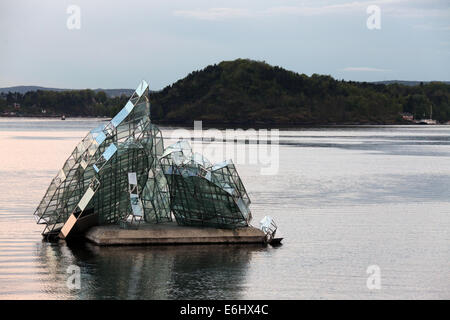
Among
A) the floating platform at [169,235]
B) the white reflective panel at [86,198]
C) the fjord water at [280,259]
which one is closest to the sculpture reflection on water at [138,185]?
the white reflective panel at [86,198]

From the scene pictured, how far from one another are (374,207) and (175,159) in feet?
85.8

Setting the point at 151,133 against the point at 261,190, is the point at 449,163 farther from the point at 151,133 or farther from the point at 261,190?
the point at 151,133

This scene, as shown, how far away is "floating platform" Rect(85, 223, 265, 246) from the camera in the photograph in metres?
46.3

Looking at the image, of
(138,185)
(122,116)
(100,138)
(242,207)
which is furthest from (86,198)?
(242,207)

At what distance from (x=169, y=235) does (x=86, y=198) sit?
4709mm

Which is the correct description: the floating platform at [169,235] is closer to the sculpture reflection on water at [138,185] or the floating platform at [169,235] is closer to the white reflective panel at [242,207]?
the sculpture reflection on water at [138,185]

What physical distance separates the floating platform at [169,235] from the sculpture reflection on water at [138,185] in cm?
67

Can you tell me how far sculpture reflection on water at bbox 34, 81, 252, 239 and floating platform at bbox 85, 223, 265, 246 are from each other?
2.20ft

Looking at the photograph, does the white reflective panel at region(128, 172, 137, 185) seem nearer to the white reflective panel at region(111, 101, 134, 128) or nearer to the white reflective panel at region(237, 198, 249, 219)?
the white reflective panel at region(111, 101, 134, 128)

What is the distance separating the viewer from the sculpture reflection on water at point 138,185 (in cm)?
4706

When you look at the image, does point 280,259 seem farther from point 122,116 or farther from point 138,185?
point 122,116

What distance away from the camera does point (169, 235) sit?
4669 cm

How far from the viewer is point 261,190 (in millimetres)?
83438
